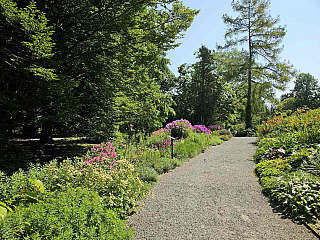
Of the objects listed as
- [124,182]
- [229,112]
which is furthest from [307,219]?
[229,112]

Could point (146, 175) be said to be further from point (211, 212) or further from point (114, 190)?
point (211, 212)

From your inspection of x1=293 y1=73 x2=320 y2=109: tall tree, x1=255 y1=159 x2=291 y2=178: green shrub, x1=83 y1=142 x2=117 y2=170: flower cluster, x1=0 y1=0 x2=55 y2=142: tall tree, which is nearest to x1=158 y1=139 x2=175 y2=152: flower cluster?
x1=83 y1=142 x2=117 y2=170: flower cluster

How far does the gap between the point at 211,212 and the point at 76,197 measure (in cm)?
210

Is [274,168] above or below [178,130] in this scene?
below

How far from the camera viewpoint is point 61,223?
1.93 metres

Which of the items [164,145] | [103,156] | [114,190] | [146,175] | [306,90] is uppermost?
[306,90]

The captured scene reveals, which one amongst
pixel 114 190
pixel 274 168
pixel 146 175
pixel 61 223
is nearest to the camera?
pixel 61 223

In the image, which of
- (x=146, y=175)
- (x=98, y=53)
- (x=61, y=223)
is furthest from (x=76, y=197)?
(x=98, y=53)

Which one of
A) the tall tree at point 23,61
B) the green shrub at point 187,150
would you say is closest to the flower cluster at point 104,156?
the tall tree at point 23,61

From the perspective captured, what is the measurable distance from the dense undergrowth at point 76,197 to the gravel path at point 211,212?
342 millimetres

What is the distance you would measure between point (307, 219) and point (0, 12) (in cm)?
664

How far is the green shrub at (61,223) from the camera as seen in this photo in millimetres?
1759

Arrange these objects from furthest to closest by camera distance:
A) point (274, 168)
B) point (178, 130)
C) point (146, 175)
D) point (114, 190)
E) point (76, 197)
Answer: point (178, 130) → point (146, 175) → point (274, 168) → point (114, 190) → point (76, 197)

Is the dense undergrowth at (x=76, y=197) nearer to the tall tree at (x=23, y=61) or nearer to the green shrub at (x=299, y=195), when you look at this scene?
the tall tree at (x=23, y=61)
